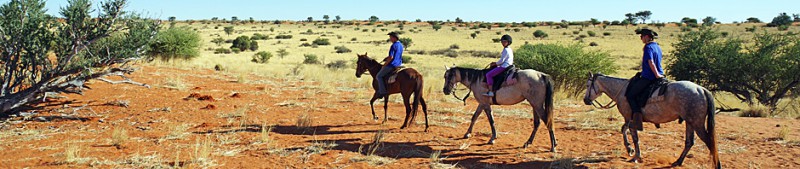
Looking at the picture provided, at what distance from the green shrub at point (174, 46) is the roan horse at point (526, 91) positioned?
18500 millimetres

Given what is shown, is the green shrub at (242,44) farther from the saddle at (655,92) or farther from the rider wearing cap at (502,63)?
the saddle at (655,92)

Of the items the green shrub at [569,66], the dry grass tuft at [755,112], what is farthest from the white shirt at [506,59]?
the green shrub at [569,66]

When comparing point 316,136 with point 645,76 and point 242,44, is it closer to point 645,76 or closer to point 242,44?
point 645,76

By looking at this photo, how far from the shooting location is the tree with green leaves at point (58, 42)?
30.4 feet

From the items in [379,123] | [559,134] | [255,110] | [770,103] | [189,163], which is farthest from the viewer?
[770,103]

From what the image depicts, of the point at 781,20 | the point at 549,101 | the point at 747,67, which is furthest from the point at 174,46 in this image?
the point at 781,20

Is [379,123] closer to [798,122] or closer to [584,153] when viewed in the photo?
[584,153]

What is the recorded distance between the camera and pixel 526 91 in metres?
7.93

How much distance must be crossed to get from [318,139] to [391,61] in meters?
2.21

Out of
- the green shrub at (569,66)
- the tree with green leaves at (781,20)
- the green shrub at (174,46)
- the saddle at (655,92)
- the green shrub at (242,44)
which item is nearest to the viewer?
the saddle at (655,92)

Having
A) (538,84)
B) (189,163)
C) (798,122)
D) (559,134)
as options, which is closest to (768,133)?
(798,122)

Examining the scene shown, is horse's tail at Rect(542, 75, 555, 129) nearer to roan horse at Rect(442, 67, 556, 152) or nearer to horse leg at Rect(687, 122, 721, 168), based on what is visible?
roan horse at Rect(442, 67, 556, 152)

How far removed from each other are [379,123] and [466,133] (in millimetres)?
2150

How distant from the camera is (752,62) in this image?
15.1m
